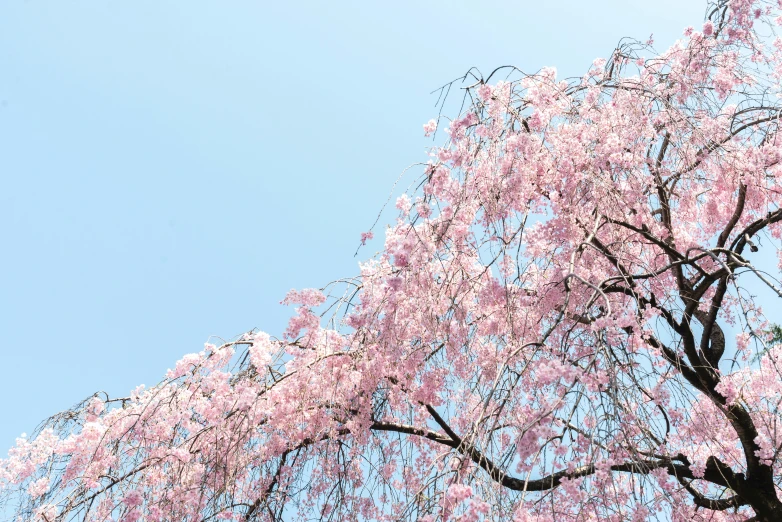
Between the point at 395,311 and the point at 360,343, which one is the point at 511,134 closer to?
the point at 395,311

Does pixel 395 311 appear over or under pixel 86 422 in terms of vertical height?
over

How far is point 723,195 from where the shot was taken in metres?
4.75

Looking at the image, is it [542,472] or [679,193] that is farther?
[679,193]

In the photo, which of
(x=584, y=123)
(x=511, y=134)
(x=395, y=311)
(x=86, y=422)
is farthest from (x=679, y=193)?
(x=86, y=422)

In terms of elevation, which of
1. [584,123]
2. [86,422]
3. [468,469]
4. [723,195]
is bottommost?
[468,469]

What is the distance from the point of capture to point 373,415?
157 inches

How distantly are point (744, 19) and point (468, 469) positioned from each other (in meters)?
3.73

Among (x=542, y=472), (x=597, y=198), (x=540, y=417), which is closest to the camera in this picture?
(x=540, y=417)

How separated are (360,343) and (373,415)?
57 cm

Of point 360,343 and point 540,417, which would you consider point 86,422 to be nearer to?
point 360,343

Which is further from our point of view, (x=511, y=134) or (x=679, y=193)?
(x=679, y=193)

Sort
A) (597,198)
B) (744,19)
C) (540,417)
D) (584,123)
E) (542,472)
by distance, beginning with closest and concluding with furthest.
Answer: (540,417) < (542,472) < (597,198) < (584,123) < (744,19)

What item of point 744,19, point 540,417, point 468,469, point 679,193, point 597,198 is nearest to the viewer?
point 540,417

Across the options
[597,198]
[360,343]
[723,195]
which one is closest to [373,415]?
[360,343]
